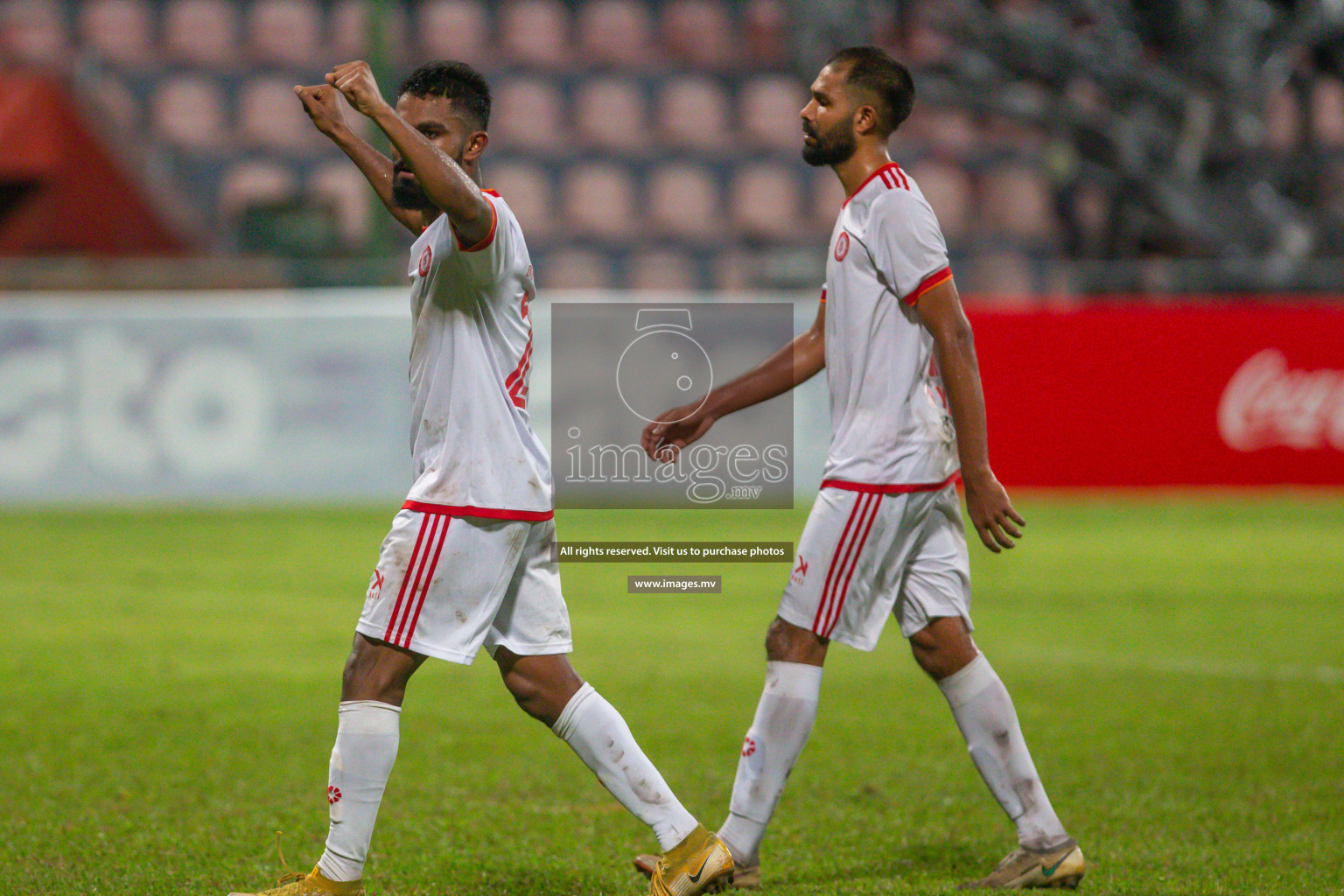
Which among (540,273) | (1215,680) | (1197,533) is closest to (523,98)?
(540,273)

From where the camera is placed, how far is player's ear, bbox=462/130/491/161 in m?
3.29

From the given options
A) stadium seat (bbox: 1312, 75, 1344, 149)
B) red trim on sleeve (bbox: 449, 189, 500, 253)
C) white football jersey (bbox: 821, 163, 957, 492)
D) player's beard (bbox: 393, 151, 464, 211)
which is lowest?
white football jersey (bbox: 821, 163, 957, 492)

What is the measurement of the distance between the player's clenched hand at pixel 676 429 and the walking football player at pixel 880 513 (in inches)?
15.4

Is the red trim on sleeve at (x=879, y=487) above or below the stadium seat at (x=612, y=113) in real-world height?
below

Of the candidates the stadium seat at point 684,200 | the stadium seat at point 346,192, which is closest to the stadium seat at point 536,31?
the stadium seat at point 684,200

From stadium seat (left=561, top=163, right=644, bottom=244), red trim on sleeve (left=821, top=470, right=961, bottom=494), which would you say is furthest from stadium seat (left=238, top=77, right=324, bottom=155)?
red trim on sleeve (left=821, top=470, right=961, bottom=494)

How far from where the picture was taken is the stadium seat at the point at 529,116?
755 inches

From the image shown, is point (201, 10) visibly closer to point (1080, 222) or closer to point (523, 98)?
point (523, 98)

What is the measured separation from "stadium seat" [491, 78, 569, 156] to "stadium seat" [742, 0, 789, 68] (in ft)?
8.92

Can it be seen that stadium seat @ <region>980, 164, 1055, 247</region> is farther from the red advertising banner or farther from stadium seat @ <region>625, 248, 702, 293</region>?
stadium seat @ <region>625, 248, 702, 293</region>

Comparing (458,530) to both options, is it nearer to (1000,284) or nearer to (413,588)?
(413,588)

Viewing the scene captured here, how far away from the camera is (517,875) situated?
3793mm

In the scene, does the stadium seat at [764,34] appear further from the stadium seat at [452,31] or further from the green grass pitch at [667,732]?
the green grass pitch at [667,732]

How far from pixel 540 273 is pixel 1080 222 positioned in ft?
25.5
